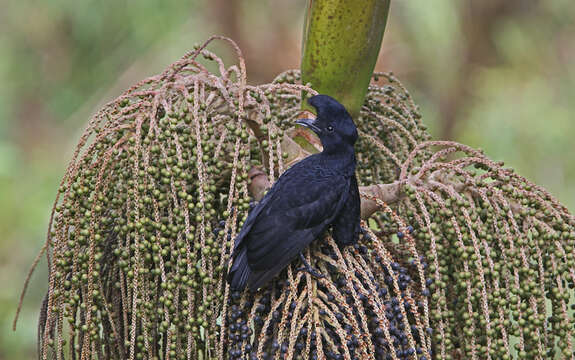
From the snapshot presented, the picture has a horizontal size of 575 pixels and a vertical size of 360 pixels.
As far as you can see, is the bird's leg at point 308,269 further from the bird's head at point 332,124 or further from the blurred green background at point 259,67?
the blurred green background at point 259,67

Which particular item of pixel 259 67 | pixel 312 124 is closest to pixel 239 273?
pixel 312 124

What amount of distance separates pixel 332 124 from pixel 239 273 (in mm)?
329

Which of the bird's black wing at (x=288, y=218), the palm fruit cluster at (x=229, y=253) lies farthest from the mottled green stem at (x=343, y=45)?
the bird's black wing at (x=288, y=218)

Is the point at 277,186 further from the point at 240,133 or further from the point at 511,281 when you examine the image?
the point at 511,281

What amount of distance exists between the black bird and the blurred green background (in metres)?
2.58

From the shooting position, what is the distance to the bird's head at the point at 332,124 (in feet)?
3.95

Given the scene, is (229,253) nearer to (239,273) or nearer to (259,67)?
(239,273)

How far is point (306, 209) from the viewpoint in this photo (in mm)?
1163

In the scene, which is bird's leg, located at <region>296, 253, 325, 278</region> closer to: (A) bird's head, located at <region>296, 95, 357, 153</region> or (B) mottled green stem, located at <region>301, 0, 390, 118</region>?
(A) bird's head, located at <region>296, 95, 357, 153</region>

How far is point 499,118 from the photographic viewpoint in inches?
167

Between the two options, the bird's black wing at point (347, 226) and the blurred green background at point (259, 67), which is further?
the blurred green background at point (259, 67)

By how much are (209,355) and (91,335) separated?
0.22 metres

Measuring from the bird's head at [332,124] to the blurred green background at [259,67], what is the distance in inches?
103

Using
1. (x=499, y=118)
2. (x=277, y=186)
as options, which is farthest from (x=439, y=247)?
(x=499, y=118)
